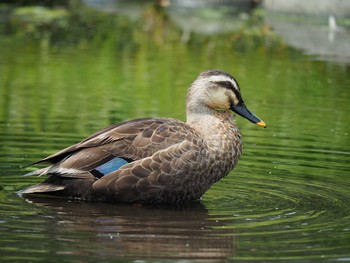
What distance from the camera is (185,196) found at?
9.38 m

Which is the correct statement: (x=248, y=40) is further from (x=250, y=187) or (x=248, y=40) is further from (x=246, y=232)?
(x=246, y=232)

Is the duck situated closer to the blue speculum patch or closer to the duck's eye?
the blue speculum patch

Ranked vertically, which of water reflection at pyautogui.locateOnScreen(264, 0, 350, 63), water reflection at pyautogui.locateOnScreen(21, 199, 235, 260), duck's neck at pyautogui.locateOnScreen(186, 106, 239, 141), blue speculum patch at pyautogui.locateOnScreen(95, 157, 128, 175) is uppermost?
duck's neck at pyautogui.locateOnScreen(186, 106, 239, 141)

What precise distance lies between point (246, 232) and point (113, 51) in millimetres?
13137

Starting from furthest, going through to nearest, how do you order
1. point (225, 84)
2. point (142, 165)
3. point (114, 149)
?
point (225, 84), point (114, 149), point (142, 165)

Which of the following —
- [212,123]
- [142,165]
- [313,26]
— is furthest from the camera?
[313,26]

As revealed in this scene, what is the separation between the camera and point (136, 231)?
8203 millimetres

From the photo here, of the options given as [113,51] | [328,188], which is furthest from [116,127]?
[113,51]

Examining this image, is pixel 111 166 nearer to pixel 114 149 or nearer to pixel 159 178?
pixel 114 149

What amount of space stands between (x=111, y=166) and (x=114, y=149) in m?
0.15

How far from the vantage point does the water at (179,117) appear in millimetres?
7781

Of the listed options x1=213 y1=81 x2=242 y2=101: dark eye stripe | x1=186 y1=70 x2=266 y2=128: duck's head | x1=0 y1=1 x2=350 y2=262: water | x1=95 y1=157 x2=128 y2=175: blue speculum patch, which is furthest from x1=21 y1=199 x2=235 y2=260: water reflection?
x1=213 y1=81 x2=242 y2=101: dark eye stripe

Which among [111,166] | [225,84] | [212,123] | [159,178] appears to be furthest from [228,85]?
[111,166]

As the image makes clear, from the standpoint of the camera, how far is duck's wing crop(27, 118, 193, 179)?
30.7ft
